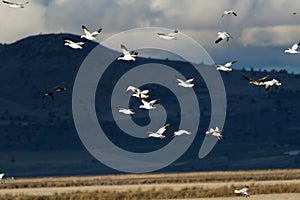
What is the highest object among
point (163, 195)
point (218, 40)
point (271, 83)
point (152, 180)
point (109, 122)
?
point (109, 122)

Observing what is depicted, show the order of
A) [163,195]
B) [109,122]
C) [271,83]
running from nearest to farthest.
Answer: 1. [271,83]
2. [163,195]
3. [109,122]

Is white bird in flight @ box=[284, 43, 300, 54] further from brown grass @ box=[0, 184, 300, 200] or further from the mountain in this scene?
the mountain

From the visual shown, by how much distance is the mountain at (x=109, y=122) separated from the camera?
5103 inches

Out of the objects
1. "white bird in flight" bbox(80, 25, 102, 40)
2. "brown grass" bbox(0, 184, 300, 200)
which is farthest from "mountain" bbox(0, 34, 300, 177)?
"white bird in flight" bbox(80, 25, 102, 40)

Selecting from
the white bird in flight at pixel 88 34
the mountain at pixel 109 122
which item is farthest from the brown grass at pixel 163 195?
the mountain at pixel 109 122

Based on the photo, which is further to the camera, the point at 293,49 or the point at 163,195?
the point at 163,195

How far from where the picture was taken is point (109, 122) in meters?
144

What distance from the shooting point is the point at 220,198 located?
47.8 m

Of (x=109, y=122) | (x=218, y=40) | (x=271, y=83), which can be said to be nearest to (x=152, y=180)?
(x=109, y=122)

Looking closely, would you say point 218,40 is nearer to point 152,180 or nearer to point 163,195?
point 163,195

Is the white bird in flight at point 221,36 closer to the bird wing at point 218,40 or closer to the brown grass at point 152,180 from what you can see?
the bird wing at point 218,40

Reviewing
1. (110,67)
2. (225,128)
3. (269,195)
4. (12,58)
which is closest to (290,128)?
(225,128)

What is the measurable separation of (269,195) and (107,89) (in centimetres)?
10886

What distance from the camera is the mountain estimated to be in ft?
425
